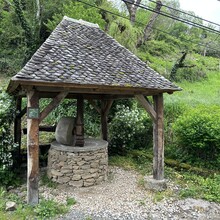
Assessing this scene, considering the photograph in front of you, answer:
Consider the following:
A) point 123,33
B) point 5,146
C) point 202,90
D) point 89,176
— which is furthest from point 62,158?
point 202,90

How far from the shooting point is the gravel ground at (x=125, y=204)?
501 centimetres

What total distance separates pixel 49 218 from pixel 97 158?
2270mm

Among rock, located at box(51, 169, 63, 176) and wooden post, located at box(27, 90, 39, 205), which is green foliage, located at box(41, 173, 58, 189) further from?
wooden post, located at box(27, 90, 39, 205)

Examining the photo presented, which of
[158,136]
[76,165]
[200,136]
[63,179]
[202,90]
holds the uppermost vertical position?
[202,90]

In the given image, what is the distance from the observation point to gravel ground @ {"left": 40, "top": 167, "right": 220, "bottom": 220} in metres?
5.01

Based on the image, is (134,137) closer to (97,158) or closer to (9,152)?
(97,158)

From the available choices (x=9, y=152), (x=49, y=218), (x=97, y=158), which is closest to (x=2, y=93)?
(x=9, y=152)

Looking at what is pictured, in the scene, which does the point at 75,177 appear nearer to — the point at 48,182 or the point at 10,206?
the point at 48,182

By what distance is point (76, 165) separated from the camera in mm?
6527

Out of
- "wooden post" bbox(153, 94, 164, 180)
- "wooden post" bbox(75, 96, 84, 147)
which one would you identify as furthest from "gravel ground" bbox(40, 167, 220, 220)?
"wooden post" bbox(75, 96, 84, 147)

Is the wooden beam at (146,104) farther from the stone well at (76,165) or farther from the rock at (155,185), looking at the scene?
the stone well at (76,165)

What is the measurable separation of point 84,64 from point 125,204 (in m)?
3.04

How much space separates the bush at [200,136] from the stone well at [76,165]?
2696mm

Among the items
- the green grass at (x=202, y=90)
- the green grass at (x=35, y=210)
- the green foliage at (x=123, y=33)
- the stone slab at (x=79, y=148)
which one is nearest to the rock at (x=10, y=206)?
the green grass at (x=35, y=210)
